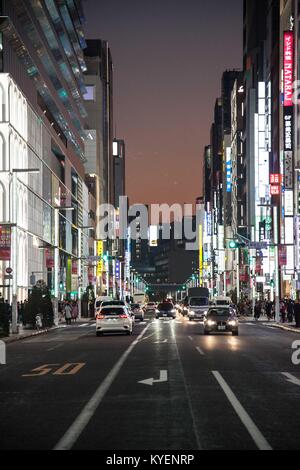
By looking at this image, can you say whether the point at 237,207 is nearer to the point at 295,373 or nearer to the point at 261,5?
the point at 261,5

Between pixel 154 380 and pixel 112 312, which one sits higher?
pixel 112 312

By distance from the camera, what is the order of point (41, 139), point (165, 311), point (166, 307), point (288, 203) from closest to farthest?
1. point (165, 311)
2. point (166, 307)
3. point (288, 203)
4. point (41, 139)

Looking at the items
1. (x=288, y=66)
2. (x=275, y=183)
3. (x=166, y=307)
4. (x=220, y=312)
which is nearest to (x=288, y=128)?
(x=288, y=66)

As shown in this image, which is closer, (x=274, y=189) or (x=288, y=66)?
(x=288, y=66)

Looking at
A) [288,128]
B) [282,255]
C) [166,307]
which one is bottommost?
[166,307]

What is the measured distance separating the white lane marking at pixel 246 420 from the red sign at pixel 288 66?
78.2 m

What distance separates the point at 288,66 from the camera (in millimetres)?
95688

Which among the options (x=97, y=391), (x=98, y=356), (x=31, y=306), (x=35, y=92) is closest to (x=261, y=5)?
(x=35, y=92)

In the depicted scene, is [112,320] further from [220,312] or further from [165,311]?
[165,311]

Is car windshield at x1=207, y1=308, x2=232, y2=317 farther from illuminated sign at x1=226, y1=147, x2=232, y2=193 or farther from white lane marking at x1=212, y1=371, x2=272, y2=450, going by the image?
illuminated sign at x1=226, y1=147, x2=232, y2=193

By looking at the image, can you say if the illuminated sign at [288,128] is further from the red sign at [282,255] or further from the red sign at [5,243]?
the red sign at [5,243]

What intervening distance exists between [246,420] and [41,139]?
8542cm

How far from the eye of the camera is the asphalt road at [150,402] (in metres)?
11.4

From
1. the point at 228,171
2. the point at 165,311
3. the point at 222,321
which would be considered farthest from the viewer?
the point at 228,171
